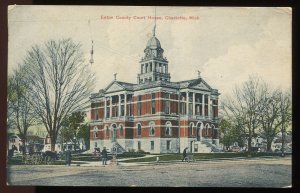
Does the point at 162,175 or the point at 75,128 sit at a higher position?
the point at 75,128

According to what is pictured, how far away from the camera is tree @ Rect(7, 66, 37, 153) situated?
→ 541cm

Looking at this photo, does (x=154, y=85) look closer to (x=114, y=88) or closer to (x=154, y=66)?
(x=154, y=66)

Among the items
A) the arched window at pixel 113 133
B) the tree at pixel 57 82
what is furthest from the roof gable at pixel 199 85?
the tree at pixel 57 82

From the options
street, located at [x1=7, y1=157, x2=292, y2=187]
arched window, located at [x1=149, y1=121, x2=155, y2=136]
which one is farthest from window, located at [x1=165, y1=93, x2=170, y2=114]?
street, located at [x1=7, y1=157, x2=292, y2=187]

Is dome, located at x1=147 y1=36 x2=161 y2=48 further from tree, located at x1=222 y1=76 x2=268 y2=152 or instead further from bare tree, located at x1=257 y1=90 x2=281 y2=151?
bare tree, located at x1=257 y1=90 x2=281 y2=151

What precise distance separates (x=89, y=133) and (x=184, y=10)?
7.02ft

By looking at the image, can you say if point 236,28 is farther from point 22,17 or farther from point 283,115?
point 22,17

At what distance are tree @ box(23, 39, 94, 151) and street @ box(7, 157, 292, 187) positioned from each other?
0.46 metres

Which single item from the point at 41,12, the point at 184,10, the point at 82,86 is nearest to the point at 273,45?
the point at 184,10

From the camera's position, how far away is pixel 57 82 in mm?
5508

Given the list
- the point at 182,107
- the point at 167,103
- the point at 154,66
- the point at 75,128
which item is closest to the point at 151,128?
the point at 167,103

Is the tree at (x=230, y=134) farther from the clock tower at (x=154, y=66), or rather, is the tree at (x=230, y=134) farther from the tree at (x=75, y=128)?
the tree at (x=75, y=128)

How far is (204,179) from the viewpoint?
214 inches

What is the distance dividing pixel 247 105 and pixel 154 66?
142cm
